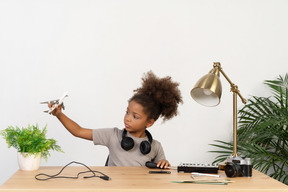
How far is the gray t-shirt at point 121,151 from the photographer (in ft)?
8.04

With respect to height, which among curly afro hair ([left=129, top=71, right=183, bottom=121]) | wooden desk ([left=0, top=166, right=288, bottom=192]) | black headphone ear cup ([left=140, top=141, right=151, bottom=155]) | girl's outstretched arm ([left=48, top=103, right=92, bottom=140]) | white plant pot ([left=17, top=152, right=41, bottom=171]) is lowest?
wooden desk ([left=0, top=166, right=288, bottom=192])

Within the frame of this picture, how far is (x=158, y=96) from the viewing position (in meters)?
A: 2.56

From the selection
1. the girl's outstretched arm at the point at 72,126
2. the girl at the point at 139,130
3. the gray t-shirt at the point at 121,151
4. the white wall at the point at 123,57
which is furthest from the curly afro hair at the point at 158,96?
the white wall at the point at 123,57

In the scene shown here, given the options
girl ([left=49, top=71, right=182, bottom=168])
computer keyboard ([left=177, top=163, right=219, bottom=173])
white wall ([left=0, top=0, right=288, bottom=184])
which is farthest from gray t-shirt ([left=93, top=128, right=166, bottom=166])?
white wall ([left=0, top=0, right=288, bottom=184])

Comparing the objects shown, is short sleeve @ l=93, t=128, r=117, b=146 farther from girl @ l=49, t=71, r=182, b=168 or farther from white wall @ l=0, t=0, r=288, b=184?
white wall @ l=0, t=0, r=288, b=184

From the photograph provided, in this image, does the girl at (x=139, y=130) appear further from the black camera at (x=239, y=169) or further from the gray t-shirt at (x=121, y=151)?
the black camera at (x=239, y=169)

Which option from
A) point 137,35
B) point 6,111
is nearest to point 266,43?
point 137,35

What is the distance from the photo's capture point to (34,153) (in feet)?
6.58

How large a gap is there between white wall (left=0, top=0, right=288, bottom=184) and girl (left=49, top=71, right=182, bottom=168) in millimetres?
1013

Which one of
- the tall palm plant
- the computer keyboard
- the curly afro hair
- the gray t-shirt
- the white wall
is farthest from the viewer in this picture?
the white wall

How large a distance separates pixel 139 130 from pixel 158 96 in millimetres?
248

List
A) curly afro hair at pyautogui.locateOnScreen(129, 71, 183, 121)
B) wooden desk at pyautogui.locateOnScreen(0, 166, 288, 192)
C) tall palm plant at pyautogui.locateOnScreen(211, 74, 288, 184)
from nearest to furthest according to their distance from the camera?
wooden desk at pyautogui.locateOnScreen(0, 166, 288, 192) < curly afro hair at pyautogui.locateOnScreen(129, 71, 183, 121) < tall palm plant at pyautogui.locateOnScreen(211, 74, 288, 184)

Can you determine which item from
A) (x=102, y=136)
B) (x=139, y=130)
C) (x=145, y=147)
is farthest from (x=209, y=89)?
(x=102, y=136)

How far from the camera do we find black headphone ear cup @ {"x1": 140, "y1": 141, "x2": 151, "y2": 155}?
7.75 feet
